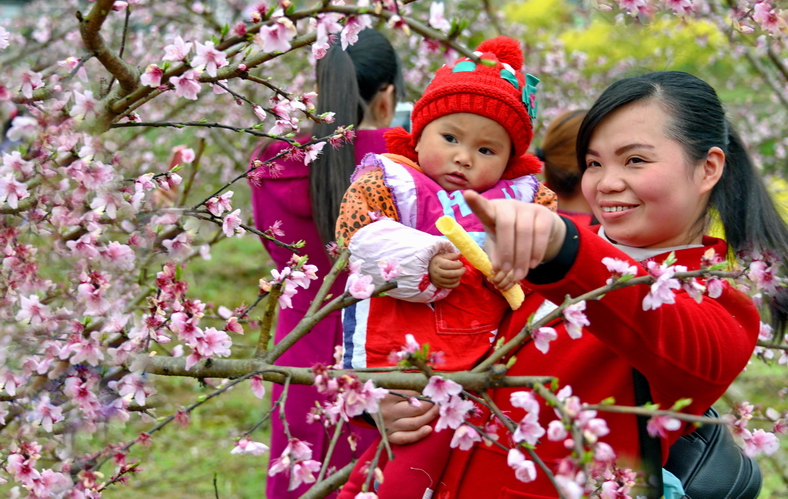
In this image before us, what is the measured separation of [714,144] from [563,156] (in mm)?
1509

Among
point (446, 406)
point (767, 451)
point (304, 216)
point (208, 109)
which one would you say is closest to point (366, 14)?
point (446, 406)

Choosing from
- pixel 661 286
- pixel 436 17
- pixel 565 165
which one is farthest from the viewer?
pixel 565 165

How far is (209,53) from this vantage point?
4.58 feet

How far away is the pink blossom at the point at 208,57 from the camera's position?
4.56 feet

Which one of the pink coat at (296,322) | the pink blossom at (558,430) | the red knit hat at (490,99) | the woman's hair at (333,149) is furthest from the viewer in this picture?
the pink coat at (296,322)

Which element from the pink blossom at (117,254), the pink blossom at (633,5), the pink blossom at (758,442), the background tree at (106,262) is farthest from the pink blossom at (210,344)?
the pink blossom at (633,5)

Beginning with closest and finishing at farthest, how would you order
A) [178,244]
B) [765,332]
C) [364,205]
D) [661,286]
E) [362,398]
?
[661,286], [362,398], [364,205], [178,244], [765,332]

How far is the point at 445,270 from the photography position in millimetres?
1527

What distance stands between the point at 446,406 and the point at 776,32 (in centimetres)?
145

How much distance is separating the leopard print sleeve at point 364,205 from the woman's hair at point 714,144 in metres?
0.48

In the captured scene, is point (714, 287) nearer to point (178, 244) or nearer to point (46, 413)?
point (178, 244)

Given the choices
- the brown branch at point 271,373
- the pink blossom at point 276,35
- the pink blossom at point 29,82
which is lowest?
the brown branch at point 271,373

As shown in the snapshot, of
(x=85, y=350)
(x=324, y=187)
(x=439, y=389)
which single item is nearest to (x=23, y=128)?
(x=85, y=350)

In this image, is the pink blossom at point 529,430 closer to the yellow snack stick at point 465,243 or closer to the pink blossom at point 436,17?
the yellow snack stick at point 465,243
